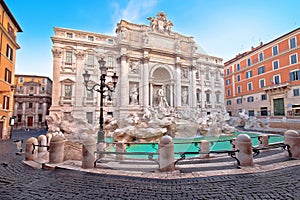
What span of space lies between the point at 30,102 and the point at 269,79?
48.6 m

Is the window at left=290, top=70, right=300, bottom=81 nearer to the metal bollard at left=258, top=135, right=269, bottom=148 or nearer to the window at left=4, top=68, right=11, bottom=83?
the metal bollard at left=258, top=135, right=269, bottom=148

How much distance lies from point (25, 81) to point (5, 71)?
22927 millimetres

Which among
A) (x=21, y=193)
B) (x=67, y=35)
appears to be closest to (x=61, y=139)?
(x=21, y=193)

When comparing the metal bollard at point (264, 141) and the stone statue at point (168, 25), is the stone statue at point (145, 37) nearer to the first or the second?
the stone statue at point (168, 25)

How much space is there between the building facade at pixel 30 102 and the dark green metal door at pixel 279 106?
147 feet

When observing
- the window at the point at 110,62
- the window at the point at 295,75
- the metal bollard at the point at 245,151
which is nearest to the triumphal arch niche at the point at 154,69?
the window at the point at 110,62

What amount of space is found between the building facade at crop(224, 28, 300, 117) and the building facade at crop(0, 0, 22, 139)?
36.9 m

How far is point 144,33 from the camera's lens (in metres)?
20.8

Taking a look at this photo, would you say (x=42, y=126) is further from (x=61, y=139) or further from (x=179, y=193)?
(x=179, y=193)

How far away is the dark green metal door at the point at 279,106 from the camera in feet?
79.7

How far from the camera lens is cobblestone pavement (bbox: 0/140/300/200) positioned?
3191 mm

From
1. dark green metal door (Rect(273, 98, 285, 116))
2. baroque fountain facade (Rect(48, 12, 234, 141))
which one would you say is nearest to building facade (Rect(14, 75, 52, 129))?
baroque fountain facade (Rect(48, 12, 234, 141))

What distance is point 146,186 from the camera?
363 cm

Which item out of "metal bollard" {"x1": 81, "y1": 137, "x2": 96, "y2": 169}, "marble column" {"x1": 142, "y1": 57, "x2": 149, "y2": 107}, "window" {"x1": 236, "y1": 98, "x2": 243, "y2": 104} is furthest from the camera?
"window" {"x1": 236, "y1": 98, "x2": 243, "y2": 104}
